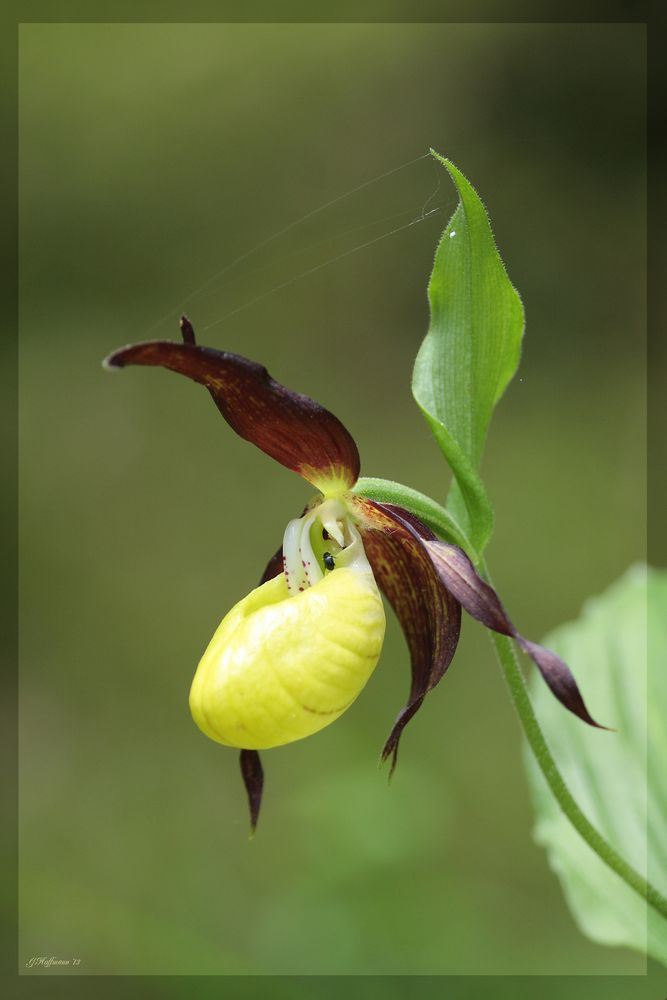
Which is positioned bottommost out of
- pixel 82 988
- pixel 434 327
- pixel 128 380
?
pixel 82 988

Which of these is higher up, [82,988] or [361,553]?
[361,553]

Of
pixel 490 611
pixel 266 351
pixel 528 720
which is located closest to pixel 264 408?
pixel 490 611

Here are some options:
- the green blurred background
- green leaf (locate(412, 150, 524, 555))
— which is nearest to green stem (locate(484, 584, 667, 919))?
green leaf (locate(412, 150, 524, 555))

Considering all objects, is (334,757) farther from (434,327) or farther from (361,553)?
(434,327)

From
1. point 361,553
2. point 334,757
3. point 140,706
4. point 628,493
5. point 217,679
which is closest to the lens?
point 217,679

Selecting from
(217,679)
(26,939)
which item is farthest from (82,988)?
(217,679)

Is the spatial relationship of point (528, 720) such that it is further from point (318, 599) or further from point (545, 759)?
point (318, 599)
